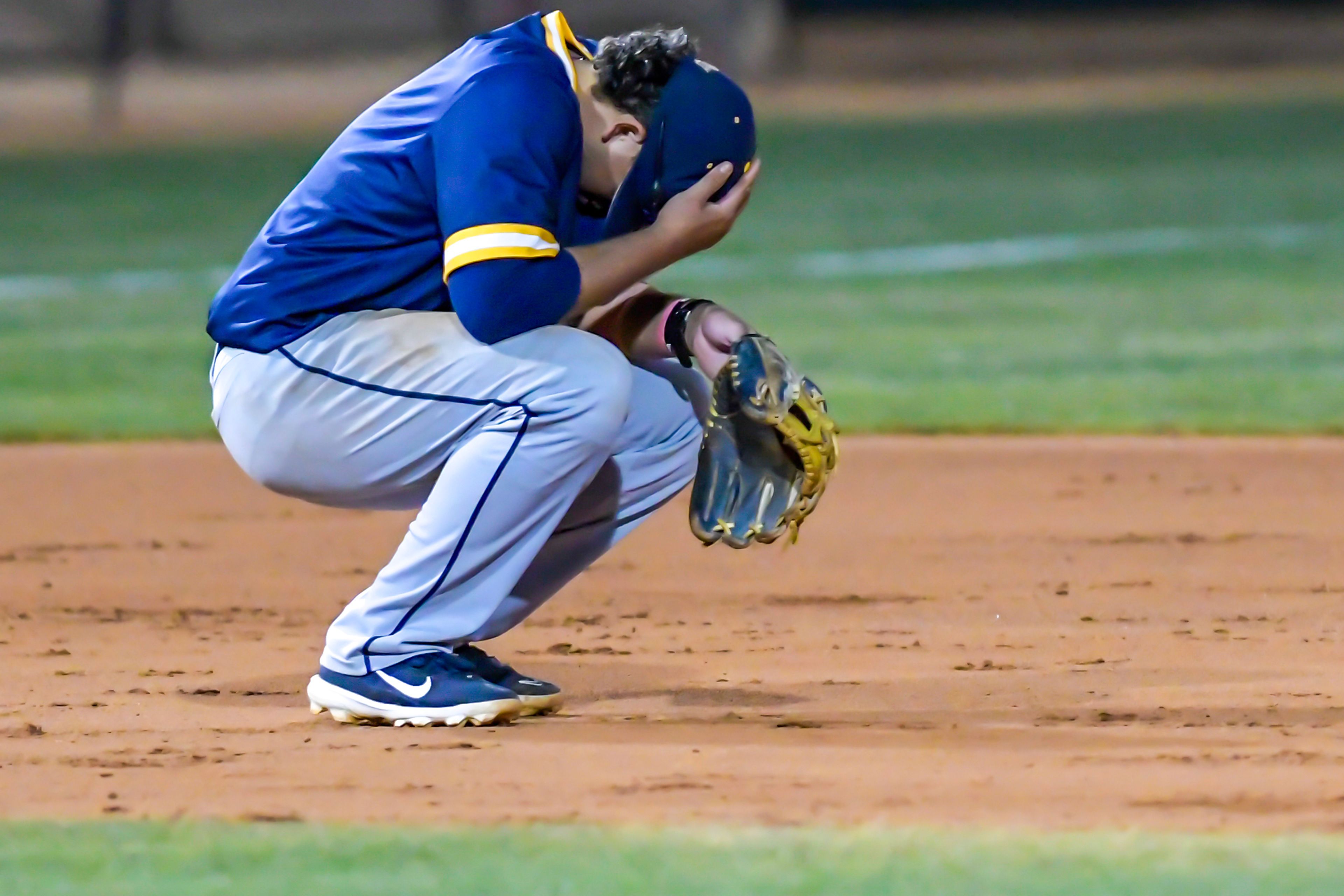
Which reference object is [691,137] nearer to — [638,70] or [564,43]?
[638,70]

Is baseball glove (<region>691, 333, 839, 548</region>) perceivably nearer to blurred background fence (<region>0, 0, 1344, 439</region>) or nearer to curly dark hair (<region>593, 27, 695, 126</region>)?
curly dark hair (<region>593, 27, 695, 126</region>)

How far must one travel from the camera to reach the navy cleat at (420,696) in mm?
3873

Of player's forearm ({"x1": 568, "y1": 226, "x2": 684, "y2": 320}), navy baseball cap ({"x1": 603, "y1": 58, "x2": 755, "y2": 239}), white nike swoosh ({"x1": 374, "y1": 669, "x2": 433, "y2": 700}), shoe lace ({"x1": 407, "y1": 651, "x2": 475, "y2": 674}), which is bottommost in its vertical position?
white nike swoosh ({"x1": 374, "y1": 669, "x2": 433, "y2": 700})

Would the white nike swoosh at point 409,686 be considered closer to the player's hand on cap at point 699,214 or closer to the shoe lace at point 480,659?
the shoe lace at point 480,659

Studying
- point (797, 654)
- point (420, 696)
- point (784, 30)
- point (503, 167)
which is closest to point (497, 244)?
point (503, 167)

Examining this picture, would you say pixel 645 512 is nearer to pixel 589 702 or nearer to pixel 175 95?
pixel 589 702

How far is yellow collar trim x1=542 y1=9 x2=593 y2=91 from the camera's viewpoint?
3738mm

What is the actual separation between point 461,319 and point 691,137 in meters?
0.51

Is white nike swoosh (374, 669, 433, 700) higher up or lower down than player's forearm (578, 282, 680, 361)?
lower down

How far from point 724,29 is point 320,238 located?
22.3 metres

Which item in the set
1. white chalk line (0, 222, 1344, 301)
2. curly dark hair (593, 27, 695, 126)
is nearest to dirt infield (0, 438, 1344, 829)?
curly dark hair (593, 27, 695, 126)

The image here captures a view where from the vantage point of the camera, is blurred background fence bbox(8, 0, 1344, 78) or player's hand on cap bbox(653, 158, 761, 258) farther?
blurred background fence bbox(8, 0, 1344, 78)

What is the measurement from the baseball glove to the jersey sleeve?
537mm

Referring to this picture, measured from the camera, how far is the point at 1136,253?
40.5 ft
